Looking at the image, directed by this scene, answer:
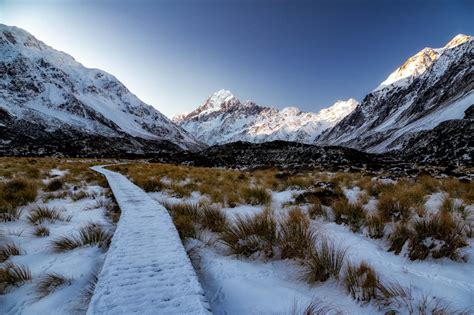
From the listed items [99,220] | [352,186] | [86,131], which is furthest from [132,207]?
[86,131]

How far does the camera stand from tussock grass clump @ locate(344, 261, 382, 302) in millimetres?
2812

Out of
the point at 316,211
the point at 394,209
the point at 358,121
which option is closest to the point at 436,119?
the point at 394,209

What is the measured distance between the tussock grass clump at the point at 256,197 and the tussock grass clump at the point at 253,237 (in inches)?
123

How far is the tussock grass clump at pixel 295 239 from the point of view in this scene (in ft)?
12.7

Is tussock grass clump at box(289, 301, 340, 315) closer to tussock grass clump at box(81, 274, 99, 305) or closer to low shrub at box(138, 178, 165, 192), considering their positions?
tussock grass clump at box(81, 274, 99, 305)

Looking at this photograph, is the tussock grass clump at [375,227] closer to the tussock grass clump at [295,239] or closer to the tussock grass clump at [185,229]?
the tussock grass clump at [295,239]

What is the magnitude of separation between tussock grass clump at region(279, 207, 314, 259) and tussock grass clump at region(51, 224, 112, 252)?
2919 mm

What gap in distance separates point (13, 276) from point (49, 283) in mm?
535

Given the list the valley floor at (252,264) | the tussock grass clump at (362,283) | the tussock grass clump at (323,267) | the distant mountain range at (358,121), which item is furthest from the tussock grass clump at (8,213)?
the distant mountain range at (358,121)

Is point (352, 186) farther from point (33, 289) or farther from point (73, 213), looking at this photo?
point (33, 289)

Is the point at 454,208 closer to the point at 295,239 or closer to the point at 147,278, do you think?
the point at 295,239

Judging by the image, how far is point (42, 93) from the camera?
182000 millimetres

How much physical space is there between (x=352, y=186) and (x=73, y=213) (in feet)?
29.4

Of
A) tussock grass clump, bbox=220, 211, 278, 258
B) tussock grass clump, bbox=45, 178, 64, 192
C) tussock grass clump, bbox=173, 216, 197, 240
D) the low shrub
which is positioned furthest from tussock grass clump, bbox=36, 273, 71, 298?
tussock grass clump, bbox=45, 178, 64, 192
